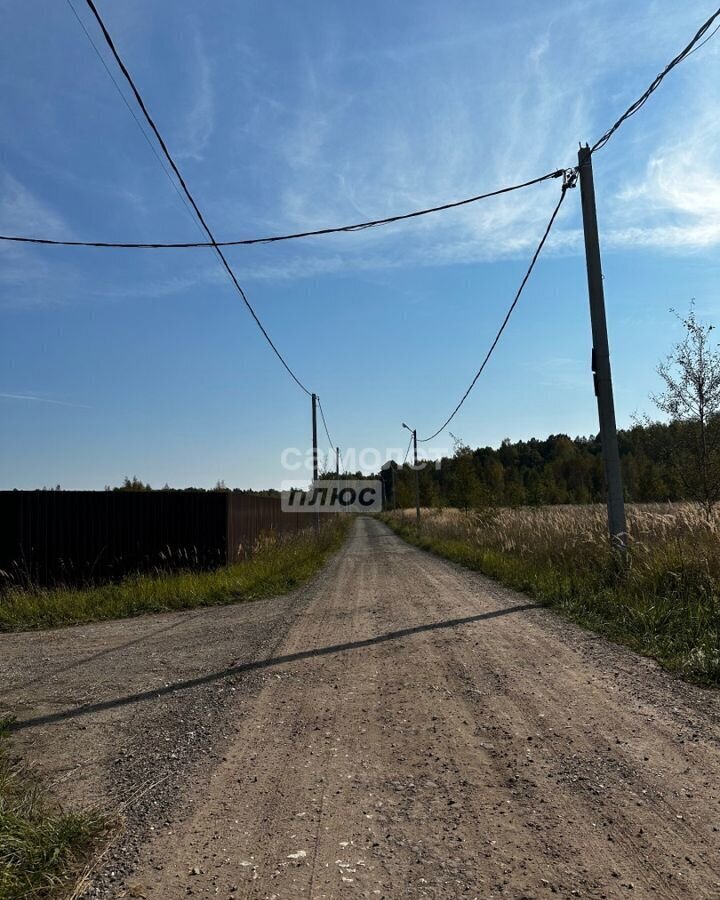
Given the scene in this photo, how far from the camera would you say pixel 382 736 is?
3883 mm

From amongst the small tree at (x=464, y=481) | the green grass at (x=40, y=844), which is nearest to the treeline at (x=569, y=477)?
the small tree at (x=464, y=481)

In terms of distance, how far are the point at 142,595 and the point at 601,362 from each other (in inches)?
314

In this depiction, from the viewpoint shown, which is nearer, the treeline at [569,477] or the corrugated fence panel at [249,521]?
the treeline at [569,477]

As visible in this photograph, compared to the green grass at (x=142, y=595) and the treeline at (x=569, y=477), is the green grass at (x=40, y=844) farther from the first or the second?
the treeline at (x=569, y=477)

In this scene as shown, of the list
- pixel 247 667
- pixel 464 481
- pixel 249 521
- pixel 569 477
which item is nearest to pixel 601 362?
pixel 247 667

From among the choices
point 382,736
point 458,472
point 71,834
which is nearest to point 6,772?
point 71,834

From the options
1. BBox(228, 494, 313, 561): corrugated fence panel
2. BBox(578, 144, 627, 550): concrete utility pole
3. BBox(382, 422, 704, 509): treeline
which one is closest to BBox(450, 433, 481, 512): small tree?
BBox(382, 422, 704, 509): treeline

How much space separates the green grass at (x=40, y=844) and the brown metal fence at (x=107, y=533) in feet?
34.0

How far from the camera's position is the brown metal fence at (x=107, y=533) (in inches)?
502

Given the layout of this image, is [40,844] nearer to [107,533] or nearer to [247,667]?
[247,667]

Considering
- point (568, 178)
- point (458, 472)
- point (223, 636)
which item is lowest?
point (223, 636)

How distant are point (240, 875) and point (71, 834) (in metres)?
0.80

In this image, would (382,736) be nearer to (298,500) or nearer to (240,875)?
(240,875)

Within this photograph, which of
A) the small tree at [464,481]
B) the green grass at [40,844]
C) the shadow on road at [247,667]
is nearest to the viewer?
the green grass at [40,844]
